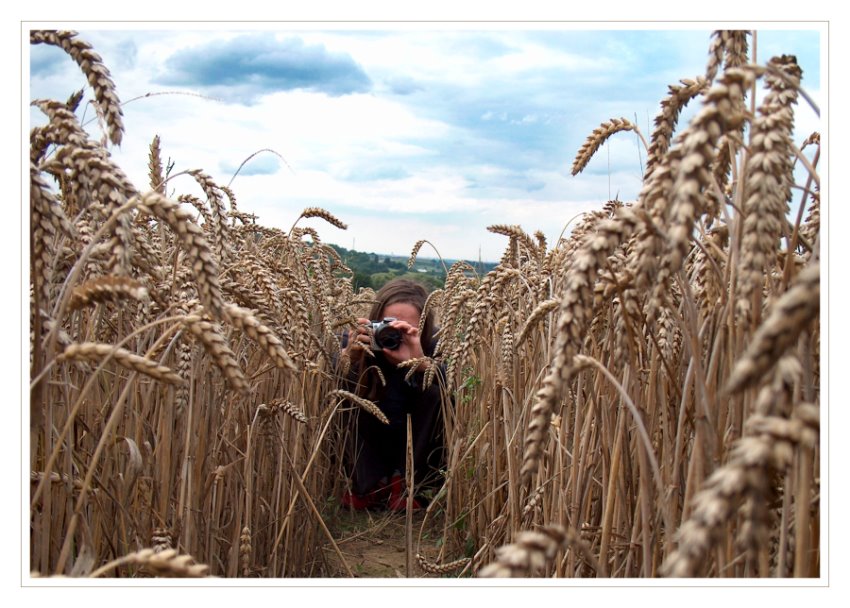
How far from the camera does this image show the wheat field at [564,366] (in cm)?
84

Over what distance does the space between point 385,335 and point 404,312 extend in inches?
14.7

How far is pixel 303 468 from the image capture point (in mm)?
2889

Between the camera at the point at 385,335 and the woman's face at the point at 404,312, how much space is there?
0.95 ft

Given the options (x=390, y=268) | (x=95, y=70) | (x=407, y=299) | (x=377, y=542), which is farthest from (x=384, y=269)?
(x=95, y=70)

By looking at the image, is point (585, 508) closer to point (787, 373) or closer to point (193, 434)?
point (193, 434)

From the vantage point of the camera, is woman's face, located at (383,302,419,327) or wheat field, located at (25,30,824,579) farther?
woman's face, located at (383,302,419,327)

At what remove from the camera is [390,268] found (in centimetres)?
652

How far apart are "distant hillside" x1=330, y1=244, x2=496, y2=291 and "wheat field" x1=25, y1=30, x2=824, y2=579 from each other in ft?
5.19

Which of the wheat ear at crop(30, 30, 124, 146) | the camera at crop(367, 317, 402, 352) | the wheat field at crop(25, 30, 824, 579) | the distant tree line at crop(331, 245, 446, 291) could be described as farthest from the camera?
the distant tree line at crop(331, 245, 446, 291)

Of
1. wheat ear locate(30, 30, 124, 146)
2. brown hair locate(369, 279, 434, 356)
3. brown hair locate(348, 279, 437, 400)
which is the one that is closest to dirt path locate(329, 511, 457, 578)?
brown hair locate(348, 279, 437, 400)

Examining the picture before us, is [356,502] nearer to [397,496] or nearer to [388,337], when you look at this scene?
[397,496]

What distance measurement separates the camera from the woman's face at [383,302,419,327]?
4.42m

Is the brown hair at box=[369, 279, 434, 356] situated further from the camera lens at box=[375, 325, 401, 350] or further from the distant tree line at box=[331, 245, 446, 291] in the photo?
the camera lens at box=[375, 325, 401, 350]
